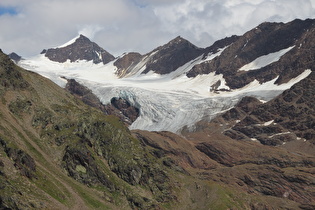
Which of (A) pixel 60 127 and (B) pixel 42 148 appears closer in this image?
(B) pixel 42 148

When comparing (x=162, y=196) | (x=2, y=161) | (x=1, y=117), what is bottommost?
(x=162, y=196)

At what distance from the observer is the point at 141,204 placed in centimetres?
18300

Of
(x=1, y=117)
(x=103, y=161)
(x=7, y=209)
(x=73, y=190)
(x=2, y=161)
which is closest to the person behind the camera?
(x=7, y=209)

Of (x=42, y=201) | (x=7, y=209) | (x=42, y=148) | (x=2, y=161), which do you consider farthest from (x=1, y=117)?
(x=7, y=209)

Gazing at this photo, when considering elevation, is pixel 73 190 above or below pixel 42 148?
below

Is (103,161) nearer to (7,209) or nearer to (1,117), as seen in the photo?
(1,117)

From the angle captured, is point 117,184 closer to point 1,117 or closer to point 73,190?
point 73,190

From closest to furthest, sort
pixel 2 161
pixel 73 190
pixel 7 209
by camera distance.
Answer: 1. pixel 7 209
2. pixel 2 161
3. pixel 73 190

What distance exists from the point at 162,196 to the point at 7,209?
85.3m

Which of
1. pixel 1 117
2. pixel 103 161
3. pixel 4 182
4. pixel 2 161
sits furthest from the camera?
pixel 103 161

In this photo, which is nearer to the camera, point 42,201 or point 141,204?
point 42,201

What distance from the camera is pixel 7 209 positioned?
402 feet

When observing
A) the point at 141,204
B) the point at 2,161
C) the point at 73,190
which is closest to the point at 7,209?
the point at 2,161

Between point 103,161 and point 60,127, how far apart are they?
20.1m
